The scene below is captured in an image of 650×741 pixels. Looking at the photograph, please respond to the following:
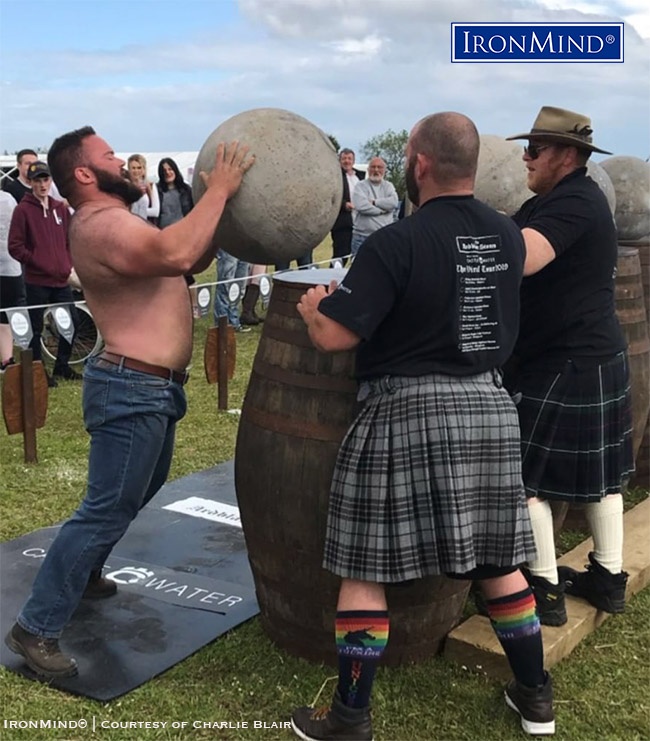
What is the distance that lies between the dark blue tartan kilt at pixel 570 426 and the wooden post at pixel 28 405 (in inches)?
127

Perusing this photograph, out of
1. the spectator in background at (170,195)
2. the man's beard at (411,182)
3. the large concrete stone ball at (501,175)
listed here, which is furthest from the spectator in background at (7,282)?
the man's beard at (411,182)

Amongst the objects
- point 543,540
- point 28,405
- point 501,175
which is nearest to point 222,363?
point 28,405

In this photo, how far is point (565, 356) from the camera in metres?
3.53

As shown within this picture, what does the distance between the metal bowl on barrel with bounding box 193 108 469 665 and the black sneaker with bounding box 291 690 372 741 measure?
0.49 meters

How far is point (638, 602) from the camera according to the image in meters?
4.03

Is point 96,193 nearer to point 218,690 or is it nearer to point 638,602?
point 218,690

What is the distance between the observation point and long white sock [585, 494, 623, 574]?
3795 mm

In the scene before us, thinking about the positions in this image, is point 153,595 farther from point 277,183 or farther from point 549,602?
point 277,183

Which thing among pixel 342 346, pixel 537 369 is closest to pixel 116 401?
pixel 342 346

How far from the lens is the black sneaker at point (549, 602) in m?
3.59

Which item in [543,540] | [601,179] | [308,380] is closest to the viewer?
[308,380]

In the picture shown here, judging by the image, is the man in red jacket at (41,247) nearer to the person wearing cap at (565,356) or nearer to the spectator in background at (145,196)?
the spectator in background at (145,196)

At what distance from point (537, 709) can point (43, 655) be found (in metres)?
1.77

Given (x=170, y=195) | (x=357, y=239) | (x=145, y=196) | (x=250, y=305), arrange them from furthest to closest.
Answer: (x=357, y=239) < (x=250, y=305) < (x=170, y=195) < (x=145, y=196)
